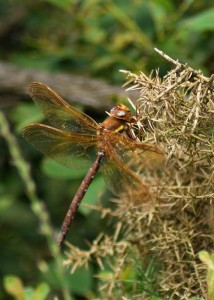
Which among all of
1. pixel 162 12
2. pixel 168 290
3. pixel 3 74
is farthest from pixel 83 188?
pixel 3 74

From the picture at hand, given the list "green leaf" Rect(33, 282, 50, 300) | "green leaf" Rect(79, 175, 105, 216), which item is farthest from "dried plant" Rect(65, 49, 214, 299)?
"green leaf" Rect(79, 175, 105, 216)

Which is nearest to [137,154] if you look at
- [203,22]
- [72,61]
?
[203,22]

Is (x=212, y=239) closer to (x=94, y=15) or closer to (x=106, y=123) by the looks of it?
(x=106, y=123)

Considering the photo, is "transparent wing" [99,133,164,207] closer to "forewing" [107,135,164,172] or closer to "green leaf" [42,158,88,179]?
"forewing" [107,135,164,172]

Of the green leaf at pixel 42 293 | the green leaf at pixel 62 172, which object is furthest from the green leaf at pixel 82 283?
the green leaf at pixel 42 293

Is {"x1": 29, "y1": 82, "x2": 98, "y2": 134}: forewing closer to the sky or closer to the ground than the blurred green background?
closer to the ground

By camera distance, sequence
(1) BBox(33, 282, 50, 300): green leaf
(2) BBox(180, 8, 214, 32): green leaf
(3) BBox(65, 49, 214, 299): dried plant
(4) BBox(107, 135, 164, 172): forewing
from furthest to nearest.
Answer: (2) BBox(180, 8, 214, 32): green leaf, (1) BBox(33, 282, 50, 300): green leaf, (4) BBox(107, 135, 164, 172): forewing, (3) BBox(65, 49, 214, 299): dried plant

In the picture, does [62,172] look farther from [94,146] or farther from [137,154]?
[137,154]
